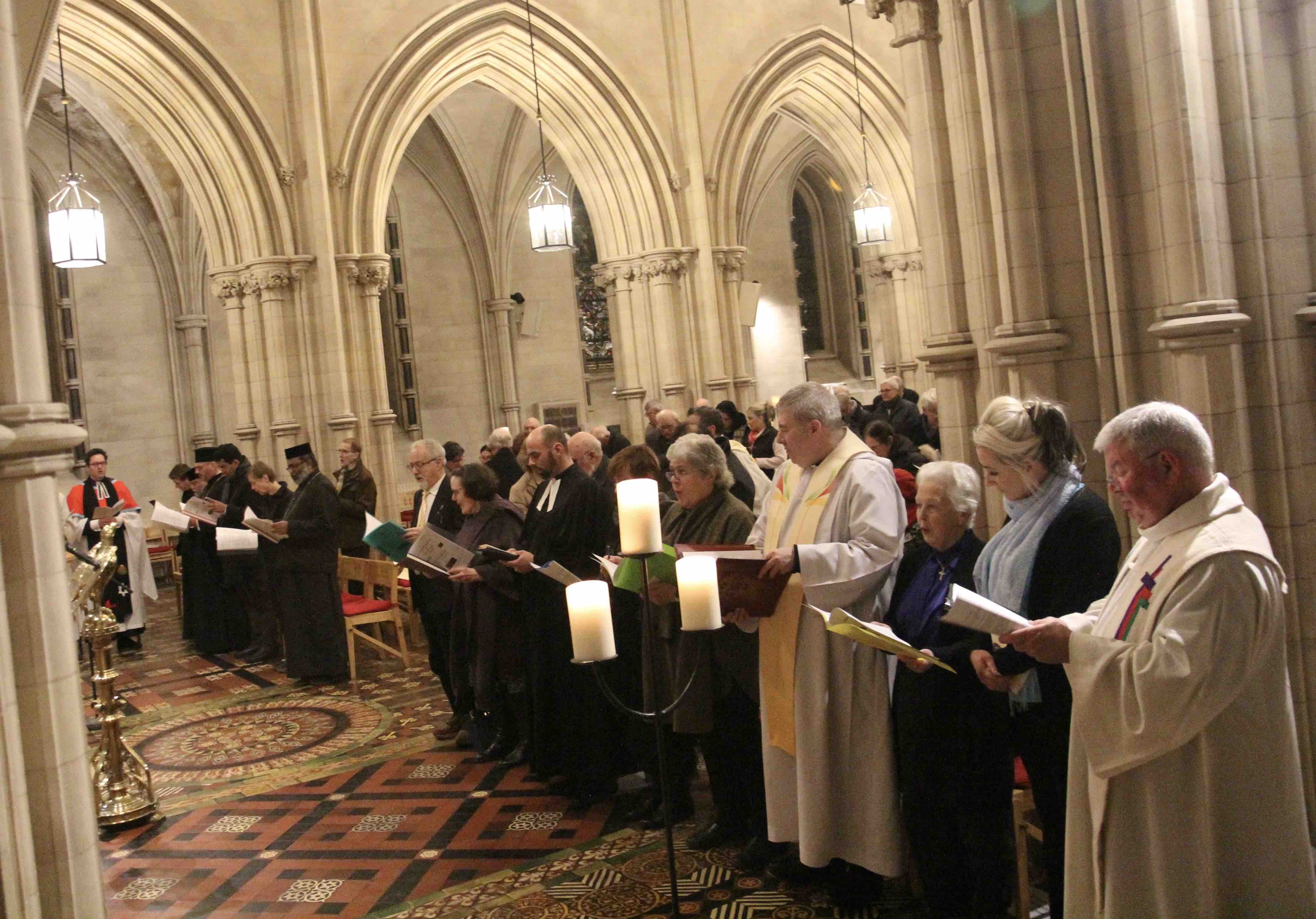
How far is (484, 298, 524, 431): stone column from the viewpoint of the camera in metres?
17.8

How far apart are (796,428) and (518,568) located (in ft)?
5.30

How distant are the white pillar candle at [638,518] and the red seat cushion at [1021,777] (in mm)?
1271

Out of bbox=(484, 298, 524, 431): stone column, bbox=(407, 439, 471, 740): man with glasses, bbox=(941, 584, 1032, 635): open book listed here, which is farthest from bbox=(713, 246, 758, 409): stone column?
bbox=(941, 584, 1032, 635): open book

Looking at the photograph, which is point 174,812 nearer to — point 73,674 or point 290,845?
point 290,845

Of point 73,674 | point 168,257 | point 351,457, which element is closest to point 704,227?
point 351,457

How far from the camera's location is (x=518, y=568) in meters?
4.79

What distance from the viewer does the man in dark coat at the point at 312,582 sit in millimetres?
7562

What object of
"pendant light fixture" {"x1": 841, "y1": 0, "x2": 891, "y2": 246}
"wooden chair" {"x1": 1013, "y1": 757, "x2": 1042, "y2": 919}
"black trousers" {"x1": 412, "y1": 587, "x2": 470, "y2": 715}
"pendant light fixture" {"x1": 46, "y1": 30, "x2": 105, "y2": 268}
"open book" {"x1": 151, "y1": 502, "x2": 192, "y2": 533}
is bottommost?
"wooden chair" {"x1": 1013, "y1": 757, "x2": 1042, "y2": 919}

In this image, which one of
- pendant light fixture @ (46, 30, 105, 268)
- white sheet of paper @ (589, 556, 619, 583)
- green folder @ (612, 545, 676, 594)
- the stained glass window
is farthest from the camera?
the stained glass window

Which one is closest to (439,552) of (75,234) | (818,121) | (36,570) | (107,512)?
(36,570)

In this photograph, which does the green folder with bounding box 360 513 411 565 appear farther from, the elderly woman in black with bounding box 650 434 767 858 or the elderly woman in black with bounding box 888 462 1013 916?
the elderly woman in black with bounding box 888 462 1013 916

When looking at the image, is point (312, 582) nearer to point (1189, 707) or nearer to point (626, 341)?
point (1189, 707)

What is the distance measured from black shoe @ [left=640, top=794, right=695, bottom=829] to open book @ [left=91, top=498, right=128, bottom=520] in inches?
135

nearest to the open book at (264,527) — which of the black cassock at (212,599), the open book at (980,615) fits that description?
the black cassock at (212,599)
